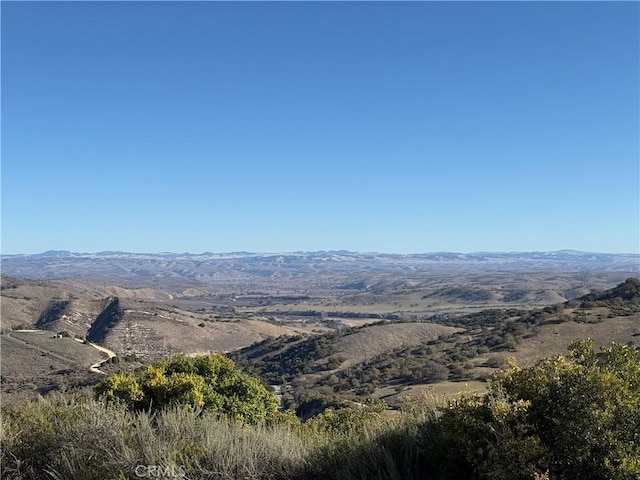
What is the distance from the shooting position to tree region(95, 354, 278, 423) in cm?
1112

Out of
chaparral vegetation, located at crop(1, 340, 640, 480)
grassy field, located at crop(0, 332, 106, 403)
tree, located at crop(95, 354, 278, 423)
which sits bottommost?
grassy field, located at crop(0, 332, 106, 403)

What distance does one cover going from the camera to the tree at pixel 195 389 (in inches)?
438

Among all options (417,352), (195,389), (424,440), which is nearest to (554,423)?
(424,440)

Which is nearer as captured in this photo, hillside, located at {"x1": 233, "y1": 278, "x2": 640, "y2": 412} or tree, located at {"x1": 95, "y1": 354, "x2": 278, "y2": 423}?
tree, located at {"x1": 95, "y1": 354, "x2": 278, "y2": 423}

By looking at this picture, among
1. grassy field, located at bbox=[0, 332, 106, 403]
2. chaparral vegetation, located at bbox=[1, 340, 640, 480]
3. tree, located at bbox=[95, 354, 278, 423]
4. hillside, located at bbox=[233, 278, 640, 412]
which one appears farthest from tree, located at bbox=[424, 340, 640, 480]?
grassy field, located at bbox=[0, 332, 106, 403]

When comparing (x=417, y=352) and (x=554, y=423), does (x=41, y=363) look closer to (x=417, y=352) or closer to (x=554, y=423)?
(x=417, y=352)

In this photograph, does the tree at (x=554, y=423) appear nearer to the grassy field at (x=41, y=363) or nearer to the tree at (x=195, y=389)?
the tree at (x=195, y=389)

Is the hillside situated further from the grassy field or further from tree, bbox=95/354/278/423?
tree, bbox=95/354/278/423

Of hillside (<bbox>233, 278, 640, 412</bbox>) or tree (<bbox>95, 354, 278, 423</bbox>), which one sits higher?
tree (<bbox>95, 354, 278, 423</bbox>)

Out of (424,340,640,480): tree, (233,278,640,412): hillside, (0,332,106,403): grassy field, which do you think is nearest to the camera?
(424,340,640,480): tree

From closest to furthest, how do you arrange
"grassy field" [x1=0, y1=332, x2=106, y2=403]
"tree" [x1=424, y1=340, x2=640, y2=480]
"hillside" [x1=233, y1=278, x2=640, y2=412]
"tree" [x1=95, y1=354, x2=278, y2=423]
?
"tree" [x1=424, y1=340, x2=640, y2=480] < "tree" [x1=95, y1=354, x2=278, y2=423] < "hillside" [x1=233, y1=278, x2=640, y2=412] < "grassy field" [x1=0, y1=332, x2=106, y2=403]

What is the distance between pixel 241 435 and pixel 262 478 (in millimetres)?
889

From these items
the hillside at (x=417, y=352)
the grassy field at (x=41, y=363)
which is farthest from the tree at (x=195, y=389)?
the grassy field at (x=41, y=363)

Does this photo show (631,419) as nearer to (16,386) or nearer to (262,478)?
(262,478)
